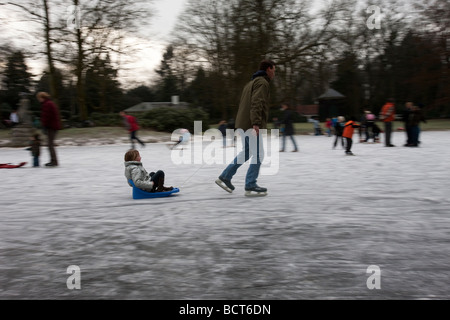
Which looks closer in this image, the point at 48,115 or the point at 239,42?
the point at 48,115

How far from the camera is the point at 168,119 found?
28.3 m

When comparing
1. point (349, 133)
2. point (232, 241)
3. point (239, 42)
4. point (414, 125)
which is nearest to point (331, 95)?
point (239, 42)

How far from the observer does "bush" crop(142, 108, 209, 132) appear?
28.2 meters

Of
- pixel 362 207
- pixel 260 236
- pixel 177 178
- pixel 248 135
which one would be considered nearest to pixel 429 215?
pixel 362 207

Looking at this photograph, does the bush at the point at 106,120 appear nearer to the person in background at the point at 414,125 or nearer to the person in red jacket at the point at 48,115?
the person in red jacket at the point at 48,115

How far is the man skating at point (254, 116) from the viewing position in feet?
20.4

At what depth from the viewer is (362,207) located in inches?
222

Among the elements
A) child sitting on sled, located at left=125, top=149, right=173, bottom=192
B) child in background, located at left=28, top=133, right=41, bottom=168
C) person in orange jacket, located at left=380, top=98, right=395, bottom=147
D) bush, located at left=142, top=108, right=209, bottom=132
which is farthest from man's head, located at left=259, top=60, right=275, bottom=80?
bush, located at left=142, top=108, right=209, bottom=132

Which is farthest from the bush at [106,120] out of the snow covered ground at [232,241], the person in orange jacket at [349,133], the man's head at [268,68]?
the man's head at [268,68]

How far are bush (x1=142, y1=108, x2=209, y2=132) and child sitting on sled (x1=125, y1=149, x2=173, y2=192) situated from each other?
2161 cm

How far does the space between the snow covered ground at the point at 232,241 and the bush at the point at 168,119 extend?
20.3m

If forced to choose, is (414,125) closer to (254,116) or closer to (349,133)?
(349,133)

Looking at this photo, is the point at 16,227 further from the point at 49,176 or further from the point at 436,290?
the point at 49,176

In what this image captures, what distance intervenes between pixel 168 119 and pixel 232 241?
80.8 ft
